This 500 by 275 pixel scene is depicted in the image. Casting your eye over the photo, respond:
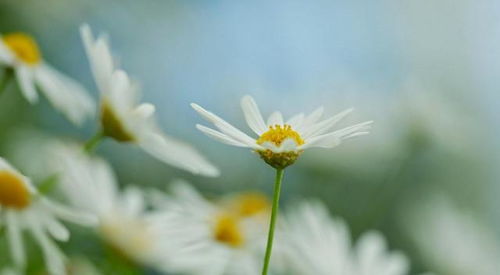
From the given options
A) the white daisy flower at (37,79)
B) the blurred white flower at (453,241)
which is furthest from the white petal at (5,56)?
the blurred white flower at (453,241)

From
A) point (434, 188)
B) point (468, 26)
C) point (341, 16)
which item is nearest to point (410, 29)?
point (468, 26)

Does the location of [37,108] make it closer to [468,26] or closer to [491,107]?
[491,107]

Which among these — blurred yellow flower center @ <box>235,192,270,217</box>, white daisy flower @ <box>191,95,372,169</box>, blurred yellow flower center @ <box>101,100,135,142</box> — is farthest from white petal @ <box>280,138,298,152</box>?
blurred yellow flower center @ <box>235,192,270,217</box>

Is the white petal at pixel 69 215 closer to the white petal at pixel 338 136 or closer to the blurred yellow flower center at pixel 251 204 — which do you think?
the white petal at pixel 338 136

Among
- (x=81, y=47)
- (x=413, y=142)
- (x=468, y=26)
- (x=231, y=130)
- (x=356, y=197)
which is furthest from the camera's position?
(x=468, y=26)

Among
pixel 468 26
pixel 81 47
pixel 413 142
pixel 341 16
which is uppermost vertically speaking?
pixel 468 26

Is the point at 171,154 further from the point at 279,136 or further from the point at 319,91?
the point at 319,91
